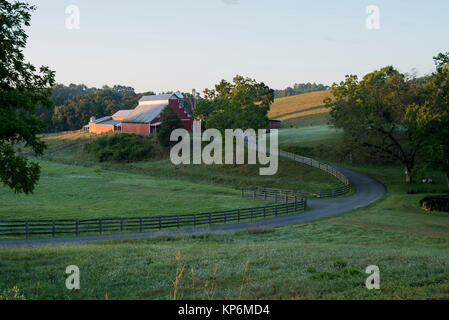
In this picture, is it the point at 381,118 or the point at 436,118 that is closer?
the point at 436,118

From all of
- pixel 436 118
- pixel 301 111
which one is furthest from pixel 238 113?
pixel 301 111

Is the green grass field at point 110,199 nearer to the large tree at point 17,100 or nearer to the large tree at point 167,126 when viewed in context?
the large tree at point 17,100

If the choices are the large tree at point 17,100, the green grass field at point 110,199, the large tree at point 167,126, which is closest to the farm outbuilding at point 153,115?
the large tree at point 167,126

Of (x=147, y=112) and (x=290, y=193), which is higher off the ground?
(x=147, y=112)

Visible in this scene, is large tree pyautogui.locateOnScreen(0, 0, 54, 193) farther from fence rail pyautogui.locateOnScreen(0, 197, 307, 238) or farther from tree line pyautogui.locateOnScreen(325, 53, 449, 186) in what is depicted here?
tree line pyautogui.locateOnScreen(325, 53, 449, 186)

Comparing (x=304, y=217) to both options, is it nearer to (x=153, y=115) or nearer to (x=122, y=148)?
(x=122, y=148)

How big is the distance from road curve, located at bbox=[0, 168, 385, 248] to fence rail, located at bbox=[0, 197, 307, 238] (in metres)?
1.00

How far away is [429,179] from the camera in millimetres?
49406

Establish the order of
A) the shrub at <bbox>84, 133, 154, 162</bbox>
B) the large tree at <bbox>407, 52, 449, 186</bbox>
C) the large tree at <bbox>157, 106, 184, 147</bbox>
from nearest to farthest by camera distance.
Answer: the large tree at <bbox>407, 52, 449, 186</bbox>
the large tree at <bbox>157, 106, 184, 147</bbox>
the shrub at <bbox>84, 133, 154, 162</bbox>

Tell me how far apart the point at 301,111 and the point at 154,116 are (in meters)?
64.6

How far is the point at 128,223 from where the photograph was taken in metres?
27.5

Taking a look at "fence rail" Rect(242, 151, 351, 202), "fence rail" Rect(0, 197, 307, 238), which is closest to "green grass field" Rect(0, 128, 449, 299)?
"fence rail" Rect(0, 197, 307, 238)

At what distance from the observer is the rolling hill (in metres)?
122
